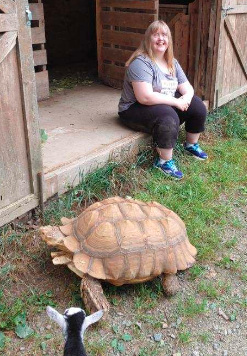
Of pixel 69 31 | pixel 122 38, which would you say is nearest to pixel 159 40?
pixel 122 38

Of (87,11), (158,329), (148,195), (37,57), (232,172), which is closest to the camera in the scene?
(158,329)

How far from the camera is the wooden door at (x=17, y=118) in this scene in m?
3.04

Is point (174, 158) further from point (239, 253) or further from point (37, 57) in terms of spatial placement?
point (37, 57)

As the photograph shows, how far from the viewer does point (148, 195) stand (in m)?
4.21

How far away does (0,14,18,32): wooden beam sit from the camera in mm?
2951

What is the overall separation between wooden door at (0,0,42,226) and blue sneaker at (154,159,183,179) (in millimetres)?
1516

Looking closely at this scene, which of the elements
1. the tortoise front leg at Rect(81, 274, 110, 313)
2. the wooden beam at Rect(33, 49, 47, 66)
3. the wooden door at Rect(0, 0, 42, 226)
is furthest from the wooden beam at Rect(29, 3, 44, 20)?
the tortoise front leg at Rect(81, 274, 110, 313)

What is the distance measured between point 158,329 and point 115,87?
4743 millimetres

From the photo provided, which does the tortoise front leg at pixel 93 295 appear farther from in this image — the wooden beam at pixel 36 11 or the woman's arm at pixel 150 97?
the wooden beam at pixel 36 11

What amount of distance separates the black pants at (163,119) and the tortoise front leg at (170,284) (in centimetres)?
173

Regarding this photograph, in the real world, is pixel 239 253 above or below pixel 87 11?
below

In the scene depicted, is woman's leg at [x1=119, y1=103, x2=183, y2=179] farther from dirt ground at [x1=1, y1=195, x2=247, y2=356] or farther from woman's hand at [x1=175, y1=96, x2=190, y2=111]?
dirt ground at [x1=1, y1=195, x2=247, y2=356]

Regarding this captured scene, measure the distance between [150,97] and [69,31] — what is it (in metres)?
5.28

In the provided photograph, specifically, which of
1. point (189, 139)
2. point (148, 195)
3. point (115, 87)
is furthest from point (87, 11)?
point (148, 195)
